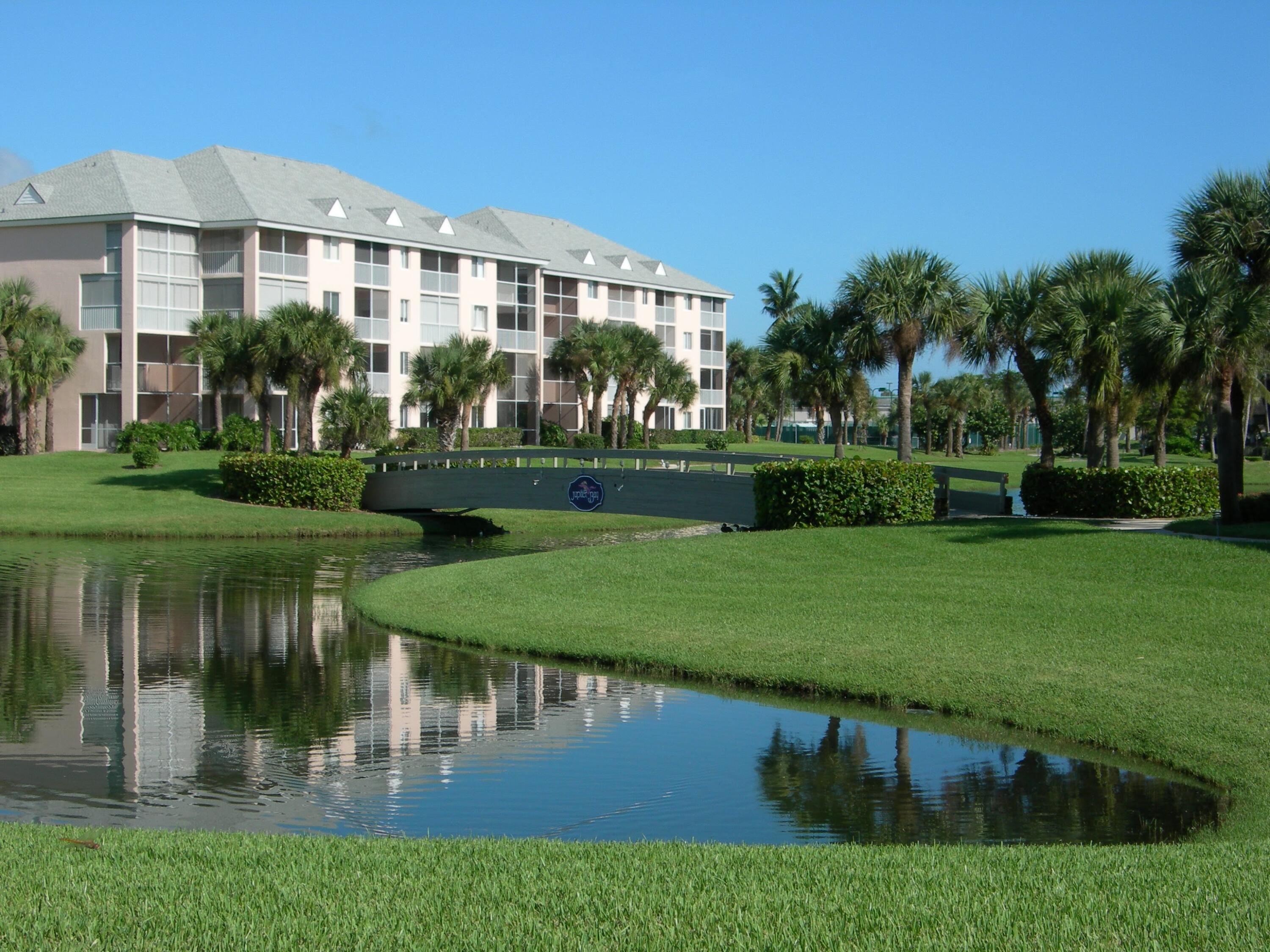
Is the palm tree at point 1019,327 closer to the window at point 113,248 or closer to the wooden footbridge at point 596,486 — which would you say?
the wooden footbridge at point 596,486

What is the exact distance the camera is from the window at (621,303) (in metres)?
78.9

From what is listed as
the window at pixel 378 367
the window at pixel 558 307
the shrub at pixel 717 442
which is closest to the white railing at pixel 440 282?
the window at pixel 378 367

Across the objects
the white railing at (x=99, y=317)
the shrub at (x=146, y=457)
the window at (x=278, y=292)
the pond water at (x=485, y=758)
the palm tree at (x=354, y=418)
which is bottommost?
the pond water at (x=485, y=758)

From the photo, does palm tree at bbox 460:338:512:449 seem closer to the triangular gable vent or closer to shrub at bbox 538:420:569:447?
shrub at bbox 538:420:569:447

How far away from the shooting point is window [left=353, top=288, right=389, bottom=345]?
61781 millimetres

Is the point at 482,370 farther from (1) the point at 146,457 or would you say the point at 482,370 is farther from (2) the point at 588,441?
(1) the point at 146,457

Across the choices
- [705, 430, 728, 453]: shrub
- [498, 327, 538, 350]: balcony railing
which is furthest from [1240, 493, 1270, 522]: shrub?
[498, 327, 538, 350]: balcony railing

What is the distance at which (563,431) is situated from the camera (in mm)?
72438

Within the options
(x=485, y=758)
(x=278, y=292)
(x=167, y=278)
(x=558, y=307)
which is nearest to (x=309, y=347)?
(x=278, y=292)

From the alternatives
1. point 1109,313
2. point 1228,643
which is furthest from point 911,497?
point 1228,643

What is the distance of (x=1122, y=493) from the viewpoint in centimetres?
2841

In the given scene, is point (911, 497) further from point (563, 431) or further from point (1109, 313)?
point (563, 431)

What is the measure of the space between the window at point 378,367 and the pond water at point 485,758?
43.3 meters

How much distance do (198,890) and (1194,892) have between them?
4.97 m
